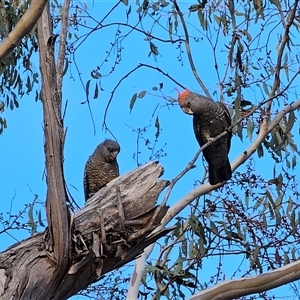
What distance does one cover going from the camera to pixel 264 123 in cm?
325

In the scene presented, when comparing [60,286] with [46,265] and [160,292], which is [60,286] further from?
[160,292]

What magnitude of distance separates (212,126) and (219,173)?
0.61 metres

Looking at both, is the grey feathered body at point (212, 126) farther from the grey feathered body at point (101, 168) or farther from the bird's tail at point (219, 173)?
the grey feathered body at point (101, 168)

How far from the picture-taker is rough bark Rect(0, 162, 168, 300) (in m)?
2.12

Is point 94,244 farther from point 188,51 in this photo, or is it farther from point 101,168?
point 101,168

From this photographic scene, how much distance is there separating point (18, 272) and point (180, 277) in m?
1.40

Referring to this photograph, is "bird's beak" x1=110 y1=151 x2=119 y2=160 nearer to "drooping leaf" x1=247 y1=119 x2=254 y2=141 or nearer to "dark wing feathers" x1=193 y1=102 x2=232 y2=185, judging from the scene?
"dark wing feathers" x1=193 y1=102 x2=232 y2=185

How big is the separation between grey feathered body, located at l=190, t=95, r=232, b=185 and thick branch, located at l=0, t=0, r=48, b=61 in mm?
1905

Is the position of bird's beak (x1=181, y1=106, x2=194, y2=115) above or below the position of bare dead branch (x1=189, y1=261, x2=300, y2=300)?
above

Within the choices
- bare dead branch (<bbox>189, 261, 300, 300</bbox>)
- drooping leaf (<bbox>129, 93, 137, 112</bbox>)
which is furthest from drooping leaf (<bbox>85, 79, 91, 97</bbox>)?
bare dead branch (<bbox>189, 261, 300, 300</bbox>)

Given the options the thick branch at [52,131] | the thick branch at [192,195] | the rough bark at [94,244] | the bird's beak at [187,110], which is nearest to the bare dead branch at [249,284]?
the rough bark at [94,244]

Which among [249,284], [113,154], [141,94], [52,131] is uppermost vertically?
[113,154]

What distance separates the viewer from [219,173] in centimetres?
350

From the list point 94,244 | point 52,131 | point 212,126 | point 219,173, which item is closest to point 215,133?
point 212,126
